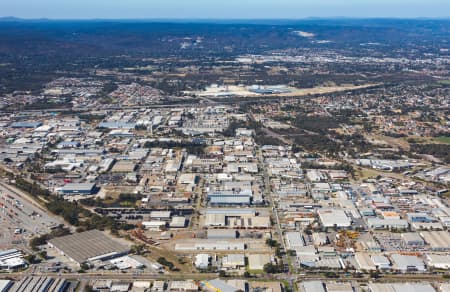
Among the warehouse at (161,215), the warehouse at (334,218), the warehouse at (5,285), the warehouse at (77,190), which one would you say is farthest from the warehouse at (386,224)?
the warehouse at (5,285)

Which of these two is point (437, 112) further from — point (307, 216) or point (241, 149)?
point (307, 216)

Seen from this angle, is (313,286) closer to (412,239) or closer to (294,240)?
(294,240)

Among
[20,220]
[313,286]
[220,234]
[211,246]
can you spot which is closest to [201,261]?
[211,246]

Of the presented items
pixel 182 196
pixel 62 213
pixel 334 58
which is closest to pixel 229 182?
pixel 182 196

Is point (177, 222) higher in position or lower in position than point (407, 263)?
higher

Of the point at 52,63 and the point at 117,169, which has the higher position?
the point at 52,63

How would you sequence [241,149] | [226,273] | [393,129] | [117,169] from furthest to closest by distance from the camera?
1. [393,129]
2. [241,149]
3. [117,169]
4. [226,273]

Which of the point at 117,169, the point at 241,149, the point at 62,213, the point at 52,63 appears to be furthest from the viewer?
the point at 52,63

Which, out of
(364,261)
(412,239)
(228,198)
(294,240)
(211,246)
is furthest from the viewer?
(228,198)
